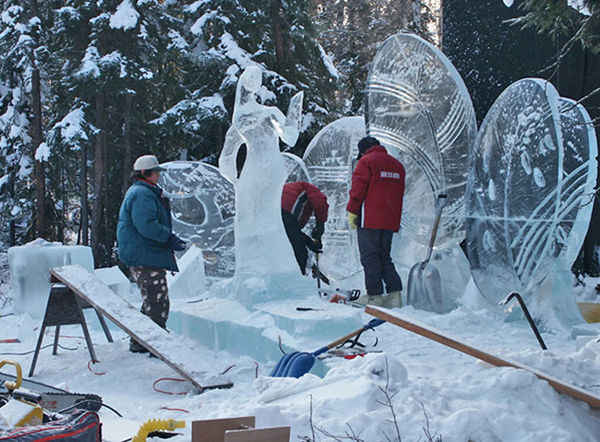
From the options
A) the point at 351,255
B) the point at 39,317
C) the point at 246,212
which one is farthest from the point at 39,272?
the point at 351,255

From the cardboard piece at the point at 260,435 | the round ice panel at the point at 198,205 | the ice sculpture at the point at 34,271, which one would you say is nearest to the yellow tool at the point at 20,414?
the cardboard piece at the point at 260,435

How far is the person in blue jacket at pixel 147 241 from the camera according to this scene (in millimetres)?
5309

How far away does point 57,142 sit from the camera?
11.1 meters

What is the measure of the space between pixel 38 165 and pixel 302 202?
6.55 meters

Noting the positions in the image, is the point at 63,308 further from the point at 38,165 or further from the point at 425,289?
the point at 38,165

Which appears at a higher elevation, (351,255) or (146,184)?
(146,184)

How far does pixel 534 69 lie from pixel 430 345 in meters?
5.38

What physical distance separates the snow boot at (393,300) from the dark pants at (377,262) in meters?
0.04

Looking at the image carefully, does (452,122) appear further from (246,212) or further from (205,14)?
(205,14)

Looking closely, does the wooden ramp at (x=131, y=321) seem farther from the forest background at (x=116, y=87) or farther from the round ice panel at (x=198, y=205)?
the forest background at (x=116, y=87)

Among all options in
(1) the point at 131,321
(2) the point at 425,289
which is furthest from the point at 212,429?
(2) the point at 425,289

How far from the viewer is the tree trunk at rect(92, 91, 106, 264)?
11641 mm

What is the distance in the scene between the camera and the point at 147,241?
5.35m

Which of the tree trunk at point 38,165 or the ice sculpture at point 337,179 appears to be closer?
the ice sculpture at point 337,179
